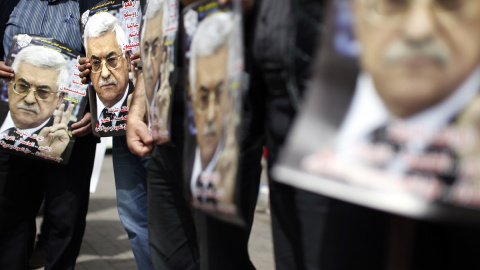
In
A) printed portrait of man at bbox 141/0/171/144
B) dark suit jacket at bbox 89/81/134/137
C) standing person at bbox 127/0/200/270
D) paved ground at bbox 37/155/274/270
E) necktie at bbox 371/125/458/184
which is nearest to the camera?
necktie at bbox 371/125/458/184

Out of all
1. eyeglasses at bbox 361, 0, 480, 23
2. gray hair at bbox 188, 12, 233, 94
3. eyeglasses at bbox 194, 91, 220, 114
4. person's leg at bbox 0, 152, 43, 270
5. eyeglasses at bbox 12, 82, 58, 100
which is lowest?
person's leg at bbox 0, 152, 43, 270

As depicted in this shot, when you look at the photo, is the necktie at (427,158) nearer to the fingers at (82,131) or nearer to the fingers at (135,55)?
the fingers at (135,55)

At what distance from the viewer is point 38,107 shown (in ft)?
9.70

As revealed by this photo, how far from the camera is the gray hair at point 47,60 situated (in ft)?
9.72

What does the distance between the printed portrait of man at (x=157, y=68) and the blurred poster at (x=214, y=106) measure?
29 centimetres

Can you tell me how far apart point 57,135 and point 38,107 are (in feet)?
0.54

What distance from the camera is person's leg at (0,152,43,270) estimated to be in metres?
3.09

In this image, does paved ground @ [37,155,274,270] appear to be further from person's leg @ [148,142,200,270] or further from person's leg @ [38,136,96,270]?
person's leg @ [148,142,200,270]

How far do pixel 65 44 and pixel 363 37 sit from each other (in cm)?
216

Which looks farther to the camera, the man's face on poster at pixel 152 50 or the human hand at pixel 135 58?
the human hand at pixel 135 58

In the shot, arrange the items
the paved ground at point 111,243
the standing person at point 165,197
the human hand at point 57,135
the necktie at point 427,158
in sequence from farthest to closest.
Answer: the paved ground at point 111,243 < the human hand at point 57,135 < the standing person at point 165,197 < the necktie at point 427,158

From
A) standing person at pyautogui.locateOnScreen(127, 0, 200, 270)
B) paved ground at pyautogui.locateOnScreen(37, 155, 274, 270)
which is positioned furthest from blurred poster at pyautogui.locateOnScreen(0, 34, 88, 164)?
paved ground at pyautogui.locateOnScreen(37, 155, 274, 270)

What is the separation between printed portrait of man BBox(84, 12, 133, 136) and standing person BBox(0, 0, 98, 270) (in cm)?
21

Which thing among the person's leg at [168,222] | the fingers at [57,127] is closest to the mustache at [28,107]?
the fingers at [57,127]
